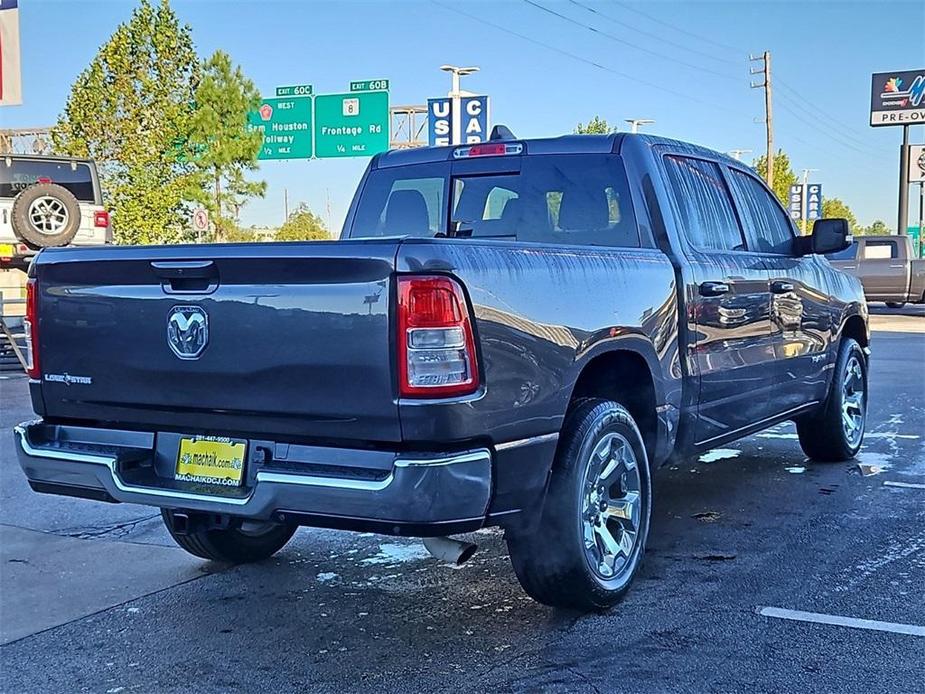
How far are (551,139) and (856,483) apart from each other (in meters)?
3.05

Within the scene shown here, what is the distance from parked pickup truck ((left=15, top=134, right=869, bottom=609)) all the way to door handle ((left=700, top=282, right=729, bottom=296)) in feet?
0.04

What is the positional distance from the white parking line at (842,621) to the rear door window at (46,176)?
1458 cm

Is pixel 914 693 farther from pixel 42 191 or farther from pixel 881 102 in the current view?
pixel 881 102

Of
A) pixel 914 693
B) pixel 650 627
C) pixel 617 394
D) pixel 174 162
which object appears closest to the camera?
pixel 914 693

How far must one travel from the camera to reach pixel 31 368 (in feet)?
13.0

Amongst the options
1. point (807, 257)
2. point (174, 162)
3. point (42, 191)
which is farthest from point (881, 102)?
point (807, 257)

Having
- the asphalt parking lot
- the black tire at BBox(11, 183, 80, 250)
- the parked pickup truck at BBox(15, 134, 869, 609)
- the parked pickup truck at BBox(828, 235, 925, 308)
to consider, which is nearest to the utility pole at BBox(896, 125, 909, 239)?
the parked pickup truck at BBox(828, 235, 925, 308)

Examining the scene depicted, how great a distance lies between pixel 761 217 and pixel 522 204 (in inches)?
67.9

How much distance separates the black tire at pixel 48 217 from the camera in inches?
565

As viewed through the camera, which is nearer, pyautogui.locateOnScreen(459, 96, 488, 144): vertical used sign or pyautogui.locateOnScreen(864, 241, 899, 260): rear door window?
pyautogui.locateOnScreen(459, 96, 488, 144): vertical used sign

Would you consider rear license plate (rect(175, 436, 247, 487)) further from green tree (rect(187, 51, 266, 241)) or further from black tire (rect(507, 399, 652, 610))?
green tree (rect(187, 51, 266, 241))

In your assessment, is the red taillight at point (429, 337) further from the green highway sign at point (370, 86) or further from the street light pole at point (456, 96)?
the green highway sign at point (370, 86)

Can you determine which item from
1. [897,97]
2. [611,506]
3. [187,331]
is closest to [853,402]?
[611,506]

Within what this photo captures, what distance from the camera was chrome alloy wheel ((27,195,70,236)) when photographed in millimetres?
14578
